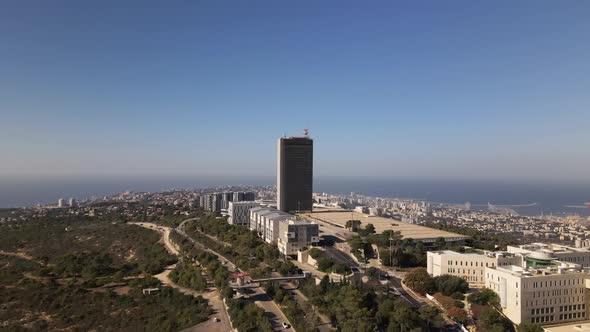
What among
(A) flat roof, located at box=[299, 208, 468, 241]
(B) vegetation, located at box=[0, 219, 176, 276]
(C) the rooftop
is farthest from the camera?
(A) flat roof, located at box=[299, 208, 468, 241]

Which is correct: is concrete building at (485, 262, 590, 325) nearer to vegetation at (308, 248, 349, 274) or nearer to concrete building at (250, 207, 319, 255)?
vegetation at (308, 248, 349, 274)

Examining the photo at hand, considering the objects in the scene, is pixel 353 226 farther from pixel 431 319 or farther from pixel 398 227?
pixel 431 319

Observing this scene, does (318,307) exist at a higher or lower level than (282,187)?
lower

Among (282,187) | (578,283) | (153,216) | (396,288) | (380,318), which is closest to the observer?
(380,318)

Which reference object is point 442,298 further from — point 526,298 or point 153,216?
point 153,216

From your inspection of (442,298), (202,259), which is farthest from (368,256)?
(202,259)

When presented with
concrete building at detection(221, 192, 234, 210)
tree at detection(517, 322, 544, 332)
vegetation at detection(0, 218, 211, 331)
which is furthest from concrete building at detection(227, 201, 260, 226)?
tree at detection(517, 322, 544, 332)
